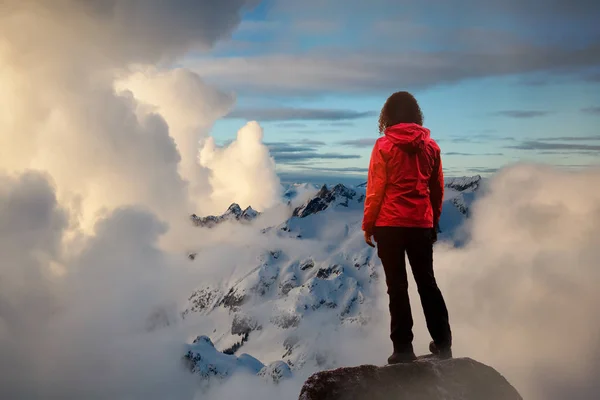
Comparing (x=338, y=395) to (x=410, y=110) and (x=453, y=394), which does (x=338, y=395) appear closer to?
(x=453, y=394)

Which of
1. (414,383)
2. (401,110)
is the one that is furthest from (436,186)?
(414,383)

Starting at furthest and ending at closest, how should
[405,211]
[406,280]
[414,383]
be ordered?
1. [406,280]
2. [405,211]
3. [414,383]

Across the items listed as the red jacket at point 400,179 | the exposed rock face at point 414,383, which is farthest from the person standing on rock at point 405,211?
the exposed rock face at point 414,383

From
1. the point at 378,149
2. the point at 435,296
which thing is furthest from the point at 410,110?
the point at 435,296

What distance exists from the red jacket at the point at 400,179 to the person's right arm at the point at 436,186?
0.34 metres

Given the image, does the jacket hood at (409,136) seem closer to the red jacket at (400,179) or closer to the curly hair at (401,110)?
the red jacket at (400,179)

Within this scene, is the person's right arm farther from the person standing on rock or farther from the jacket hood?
the jacket hood

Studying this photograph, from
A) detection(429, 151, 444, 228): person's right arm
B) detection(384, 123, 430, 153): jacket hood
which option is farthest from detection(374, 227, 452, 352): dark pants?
detection(384, 123, 430, 153): jacket hood

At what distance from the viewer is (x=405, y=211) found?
33.2 feet

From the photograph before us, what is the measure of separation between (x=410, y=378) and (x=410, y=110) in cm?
476

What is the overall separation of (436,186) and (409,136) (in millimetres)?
1228

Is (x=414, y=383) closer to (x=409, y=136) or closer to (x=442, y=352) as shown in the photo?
(x=442, y=352)

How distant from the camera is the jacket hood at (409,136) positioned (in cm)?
1008

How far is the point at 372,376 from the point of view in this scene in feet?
30.9
